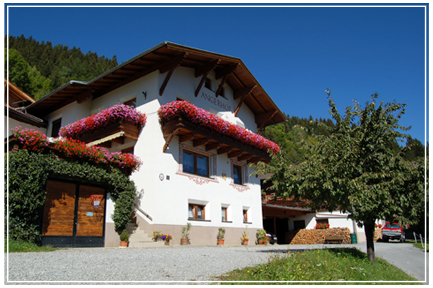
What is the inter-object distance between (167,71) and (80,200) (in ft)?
24.4

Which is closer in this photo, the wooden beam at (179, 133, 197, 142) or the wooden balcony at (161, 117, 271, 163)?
the wooden balcony at (161, 117, 271, 163)

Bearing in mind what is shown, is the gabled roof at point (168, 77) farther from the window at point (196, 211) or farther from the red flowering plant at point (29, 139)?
the red flowering plant at point (29, 139)

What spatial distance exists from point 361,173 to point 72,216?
32.7ft

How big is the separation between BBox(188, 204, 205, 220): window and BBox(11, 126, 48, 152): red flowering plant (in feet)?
25.1

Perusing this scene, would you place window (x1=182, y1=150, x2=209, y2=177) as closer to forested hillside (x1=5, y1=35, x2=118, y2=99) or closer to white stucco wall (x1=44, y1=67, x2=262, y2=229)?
white stucco wall (x1=44, y1=67, x2=262, y2=229)

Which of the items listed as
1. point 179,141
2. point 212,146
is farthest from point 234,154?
point 179,141

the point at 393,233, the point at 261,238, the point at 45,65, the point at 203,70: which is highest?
the point at 45,65

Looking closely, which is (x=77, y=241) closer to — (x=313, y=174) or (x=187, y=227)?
(x=187, y=227)

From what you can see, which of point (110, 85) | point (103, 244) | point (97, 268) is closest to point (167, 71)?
point (110, 85)

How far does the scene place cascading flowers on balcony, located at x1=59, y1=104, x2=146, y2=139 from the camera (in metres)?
15.6

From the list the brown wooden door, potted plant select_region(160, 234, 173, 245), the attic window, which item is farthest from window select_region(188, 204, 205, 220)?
the attic window

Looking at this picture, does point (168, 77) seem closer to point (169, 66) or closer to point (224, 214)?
point (169, 66)

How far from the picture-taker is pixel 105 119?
15914mm

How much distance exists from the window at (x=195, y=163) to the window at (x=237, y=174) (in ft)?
8.23
